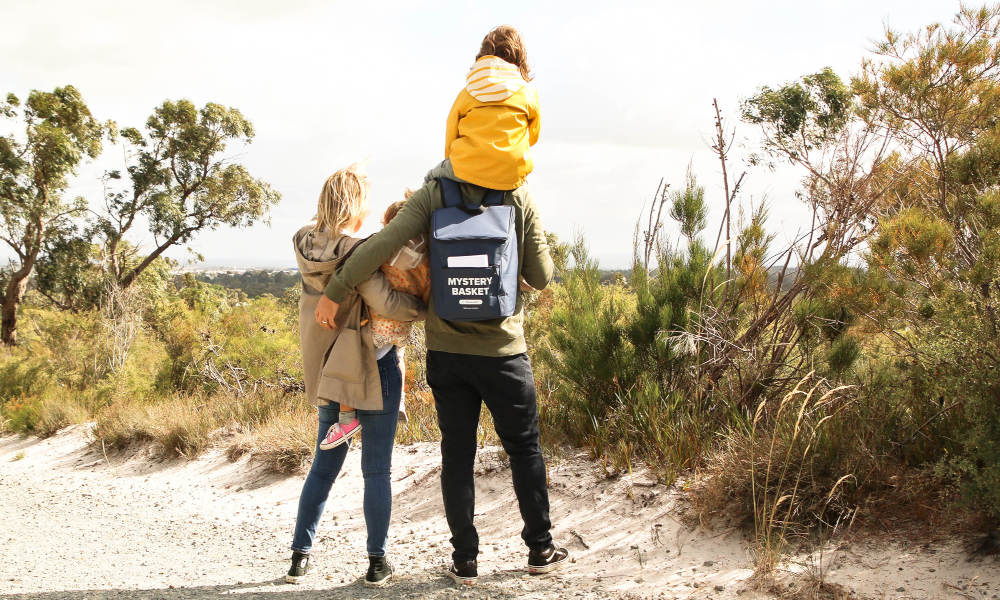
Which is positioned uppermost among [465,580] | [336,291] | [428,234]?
[428,234]

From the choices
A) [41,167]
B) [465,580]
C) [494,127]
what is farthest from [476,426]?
[41,167]

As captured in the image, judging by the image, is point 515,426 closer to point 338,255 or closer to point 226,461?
point 338,255

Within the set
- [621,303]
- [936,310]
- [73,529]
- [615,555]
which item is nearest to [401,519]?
[615,555]

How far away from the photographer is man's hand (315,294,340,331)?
132 inches

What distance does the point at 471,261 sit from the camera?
3086 mm

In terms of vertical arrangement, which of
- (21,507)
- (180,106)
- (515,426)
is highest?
(180,106)

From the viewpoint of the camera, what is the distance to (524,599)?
130 inches

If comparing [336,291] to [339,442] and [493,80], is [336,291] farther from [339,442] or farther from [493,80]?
[493,80]

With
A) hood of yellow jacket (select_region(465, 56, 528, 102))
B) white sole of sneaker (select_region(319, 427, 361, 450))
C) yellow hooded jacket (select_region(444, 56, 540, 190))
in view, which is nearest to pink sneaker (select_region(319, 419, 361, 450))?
white sole of sneaker (select_region(319, 427, 361, 450))

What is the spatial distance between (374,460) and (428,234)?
1.18 meters

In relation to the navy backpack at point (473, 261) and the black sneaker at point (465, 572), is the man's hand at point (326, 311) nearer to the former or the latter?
the navy backpack at point (473, 261)

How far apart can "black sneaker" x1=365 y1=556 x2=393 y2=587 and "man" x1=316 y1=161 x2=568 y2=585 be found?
368mm

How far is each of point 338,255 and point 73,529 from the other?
3724 millimetres

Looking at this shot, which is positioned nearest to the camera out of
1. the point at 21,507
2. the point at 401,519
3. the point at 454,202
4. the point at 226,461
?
the point at 454,202
